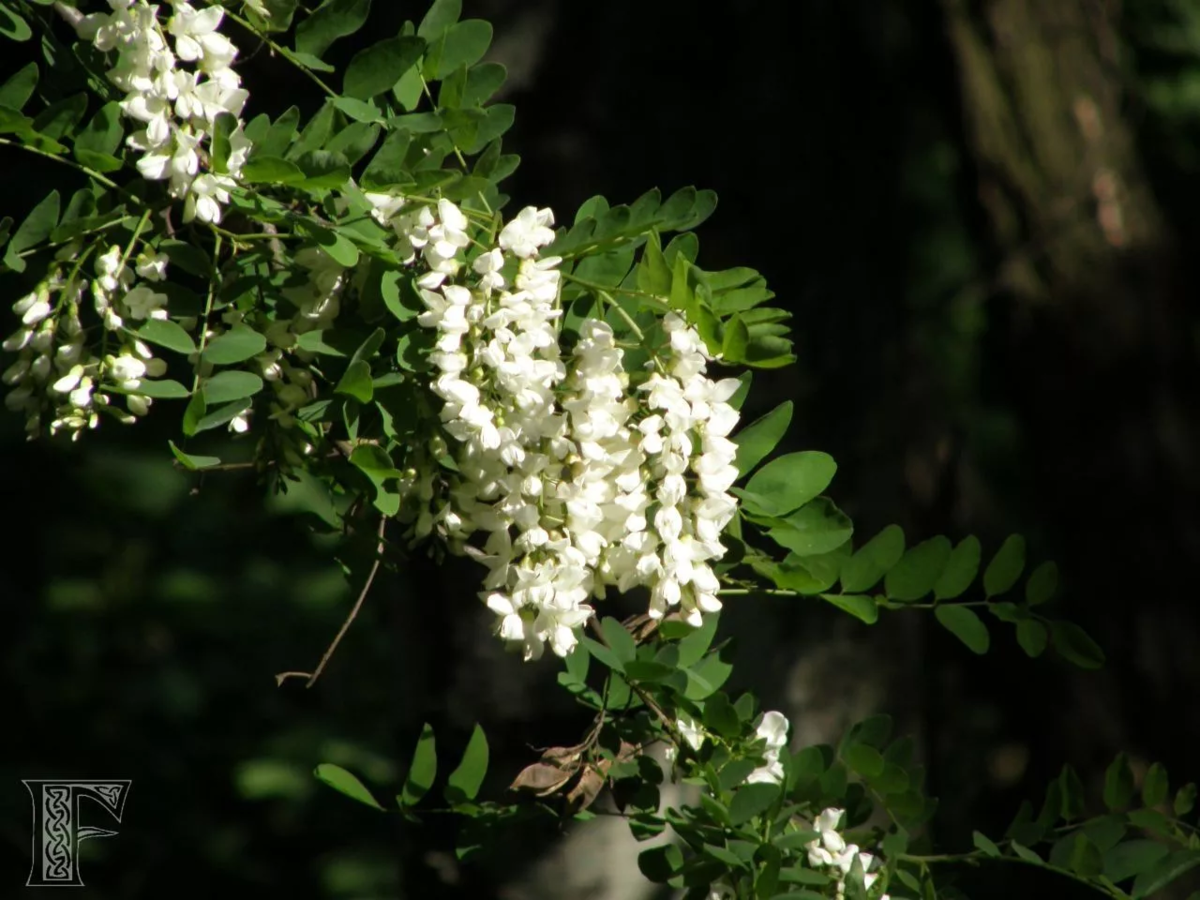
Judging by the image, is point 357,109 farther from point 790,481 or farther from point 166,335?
point 790,481

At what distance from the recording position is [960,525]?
186 centimetres

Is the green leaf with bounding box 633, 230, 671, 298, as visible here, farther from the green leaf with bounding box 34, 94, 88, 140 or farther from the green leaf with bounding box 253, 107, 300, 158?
the green leaf with bounding box 34, 94, 88, 140

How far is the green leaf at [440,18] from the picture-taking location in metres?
0.68

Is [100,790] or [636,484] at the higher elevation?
[636,484]

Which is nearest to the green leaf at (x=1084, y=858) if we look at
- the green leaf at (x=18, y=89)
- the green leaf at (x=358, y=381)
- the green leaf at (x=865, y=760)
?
the green leaf at (x=865, y=760)

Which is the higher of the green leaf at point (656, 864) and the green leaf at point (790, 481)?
the green leaf at point (790, 481)

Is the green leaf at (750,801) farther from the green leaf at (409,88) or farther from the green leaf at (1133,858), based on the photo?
the green leaf at (409,88)

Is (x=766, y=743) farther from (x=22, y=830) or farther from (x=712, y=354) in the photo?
(x=22, y=830)

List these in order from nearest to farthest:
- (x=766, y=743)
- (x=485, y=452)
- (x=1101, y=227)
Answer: (x=485, y=452)
(x=766, y=743)
(x=1101, y=227)

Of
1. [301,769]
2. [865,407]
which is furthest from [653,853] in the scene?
[301,769]

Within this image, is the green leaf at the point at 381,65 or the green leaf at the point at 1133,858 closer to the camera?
the green leaf at the point at 381,65

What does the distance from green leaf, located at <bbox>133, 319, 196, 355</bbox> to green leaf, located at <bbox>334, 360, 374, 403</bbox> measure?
9 cm

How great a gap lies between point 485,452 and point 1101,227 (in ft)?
5.07

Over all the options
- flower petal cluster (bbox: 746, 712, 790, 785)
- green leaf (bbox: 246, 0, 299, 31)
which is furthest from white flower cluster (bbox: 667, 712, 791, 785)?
green leaf (bbox: 246, 0, 299, 31)
